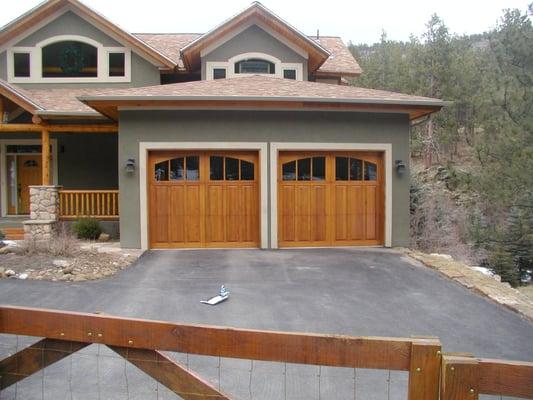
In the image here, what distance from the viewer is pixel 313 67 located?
16594mm

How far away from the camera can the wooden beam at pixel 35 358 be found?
9.58ft

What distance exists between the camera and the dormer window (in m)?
15.8

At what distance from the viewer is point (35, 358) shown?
2990 millimetres

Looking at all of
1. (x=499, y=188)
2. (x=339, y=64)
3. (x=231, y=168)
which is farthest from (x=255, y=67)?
(x=499, y=188)

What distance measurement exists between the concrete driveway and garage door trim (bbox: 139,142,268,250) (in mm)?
1326

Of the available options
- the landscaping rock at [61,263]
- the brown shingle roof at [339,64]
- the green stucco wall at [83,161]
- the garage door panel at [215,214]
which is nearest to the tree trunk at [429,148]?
the brown shingle roof at [339,64]

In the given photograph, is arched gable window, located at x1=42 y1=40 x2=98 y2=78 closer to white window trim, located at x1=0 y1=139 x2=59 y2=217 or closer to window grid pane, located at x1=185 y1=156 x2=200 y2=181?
white window trim, located at x1=0 y1=139 x2=59 y2=217

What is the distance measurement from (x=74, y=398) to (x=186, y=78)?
1420 centimetres

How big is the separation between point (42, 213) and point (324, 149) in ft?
25.2

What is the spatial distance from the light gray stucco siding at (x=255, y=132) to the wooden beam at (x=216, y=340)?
870 centimetres

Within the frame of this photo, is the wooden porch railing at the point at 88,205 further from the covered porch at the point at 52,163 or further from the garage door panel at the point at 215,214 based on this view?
the garage door panel at the point at 215,214

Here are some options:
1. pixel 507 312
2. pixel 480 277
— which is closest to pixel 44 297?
pixel 507 312

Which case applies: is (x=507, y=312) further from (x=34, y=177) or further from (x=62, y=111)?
(x=34, y=177)

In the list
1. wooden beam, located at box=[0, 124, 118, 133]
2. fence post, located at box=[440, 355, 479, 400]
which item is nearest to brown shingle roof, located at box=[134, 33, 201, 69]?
wooden beam, located at box=[0, 124, 118, 133]
